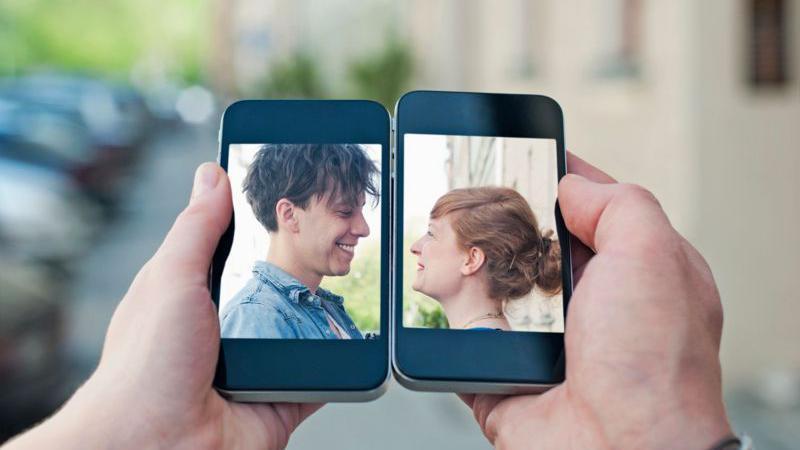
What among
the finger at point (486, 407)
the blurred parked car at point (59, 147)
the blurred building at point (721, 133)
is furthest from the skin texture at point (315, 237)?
the blurred parked car at point (59, 147)

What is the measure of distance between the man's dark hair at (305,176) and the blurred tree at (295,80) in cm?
982

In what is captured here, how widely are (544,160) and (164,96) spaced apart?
12.0 m

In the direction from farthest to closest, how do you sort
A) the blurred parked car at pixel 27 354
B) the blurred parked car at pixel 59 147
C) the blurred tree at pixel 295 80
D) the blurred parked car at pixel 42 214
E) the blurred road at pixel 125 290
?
the blurred tree at pixel 295 80, the blurred parked car at pixel 59 147, the blurred parked car at pixel 42 214, the blurred road at pixel 125 290, the blurred parked car at pixel 27 354

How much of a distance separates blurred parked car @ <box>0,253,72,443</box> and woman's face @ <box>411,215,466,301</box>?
223cm

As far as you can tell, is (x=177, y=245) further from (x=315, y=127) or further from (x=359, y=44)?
(x=359, y=44)

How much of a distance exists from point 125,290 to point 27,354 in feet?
6.52

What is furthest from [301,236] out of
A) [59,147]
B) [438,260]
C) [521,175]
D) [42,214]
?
[59,147]

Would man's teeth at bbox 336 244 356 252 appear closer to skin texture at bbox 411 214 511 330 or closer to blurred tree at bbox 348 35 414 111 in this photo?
skin texture at bbox 411 214 511 330

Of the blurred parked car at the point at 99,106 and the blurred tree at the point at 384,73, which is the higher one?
the blurred tree at the point at 384,73

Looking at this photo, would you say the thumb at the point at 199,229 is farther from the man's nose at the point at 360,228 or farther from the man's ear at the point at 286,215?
the man's nose at the point at 360,228

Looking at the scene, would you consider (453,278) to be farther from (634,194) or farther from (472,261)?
(634,194)

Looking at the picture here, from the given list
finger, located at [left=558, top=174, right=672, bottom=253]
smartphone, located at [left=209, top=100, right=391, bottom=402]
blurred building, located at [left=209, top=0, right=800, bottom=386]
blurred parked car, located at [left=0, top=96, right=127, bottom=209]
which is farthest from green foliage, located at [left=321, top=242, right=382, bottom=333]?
blurred parked car, located at [left=0, top=96, right=127, bottom=209]

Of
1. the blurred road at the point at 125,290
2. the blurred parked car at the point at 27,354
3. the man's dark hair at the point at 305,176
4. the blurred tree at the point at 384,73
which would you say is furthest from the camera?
the blurred tree at the point at 384,73

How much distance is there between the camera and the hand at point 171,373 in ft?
4.42
